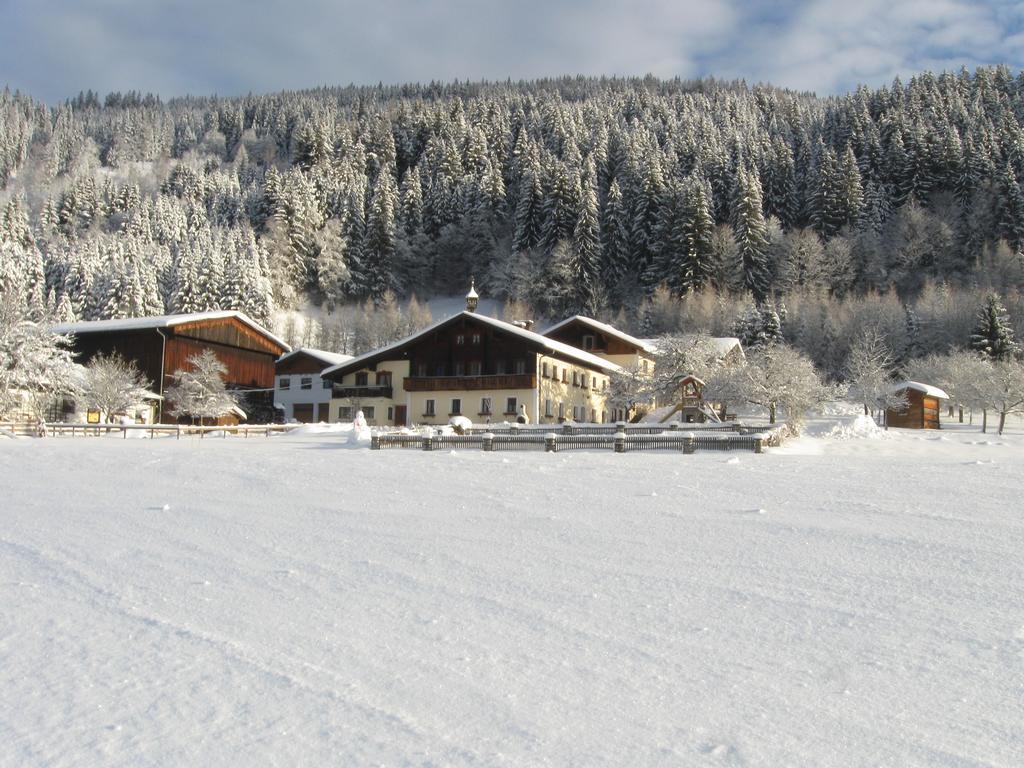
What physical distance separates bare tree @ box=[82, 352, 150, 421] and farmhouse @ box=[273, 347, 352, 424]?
12138 mm

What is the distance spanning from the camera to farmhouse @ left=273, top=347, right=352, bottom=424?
63.2m

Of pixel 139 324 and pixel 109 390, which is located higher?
pixel 139 324

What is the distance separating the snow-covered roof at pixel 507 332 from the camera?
49.7 m

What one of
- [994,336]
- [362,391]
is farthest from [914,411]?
[362,391]

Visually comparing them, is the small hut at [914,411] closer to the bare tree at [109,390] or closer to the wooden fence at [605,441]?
the wooden fence at [605,441]

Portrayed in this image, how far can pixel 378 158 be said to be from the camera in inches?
5221

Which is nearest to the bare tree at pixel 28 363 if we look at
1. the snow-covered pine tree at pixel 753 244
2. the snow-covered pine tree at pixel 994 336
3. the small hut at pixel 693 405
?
the small hut at pixel 693 405

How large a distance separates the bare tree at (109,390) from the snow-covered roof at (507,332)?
11.8 metres

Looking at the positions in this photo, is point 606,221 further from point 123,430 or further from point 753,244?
point 123,430

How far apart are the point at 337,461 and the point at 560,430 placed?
36.8 ft

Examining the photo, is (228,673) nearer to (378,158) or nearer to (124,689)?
(124,689)

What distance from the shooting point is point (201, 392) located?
177 ft

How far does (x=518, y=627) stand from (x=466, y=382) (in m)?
41.3

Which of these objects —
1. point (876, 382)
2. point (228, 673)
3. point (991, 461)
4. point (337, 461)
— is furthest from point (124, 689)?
point (876, 382)
